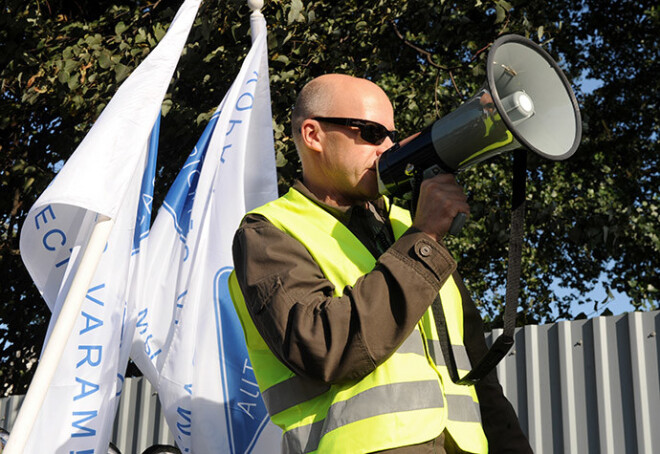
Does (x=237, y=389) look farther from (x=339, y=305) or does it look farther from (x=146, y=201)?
(x=339, y=305)

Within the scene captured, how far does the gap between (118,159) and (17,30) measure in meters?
3.56

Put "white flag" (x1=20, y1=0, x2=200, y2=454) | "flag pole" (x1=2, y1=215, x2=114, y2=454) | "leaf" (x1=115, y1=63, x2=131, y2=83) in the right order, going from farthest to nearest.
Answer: "leaf" (x1=115, y1=63, x2=131, y2=83) < "white flag" (x1=20, y1=0, x2=200, y2=454) < "flag pole" (x1=2, y1=215, x2=114, y2=454)

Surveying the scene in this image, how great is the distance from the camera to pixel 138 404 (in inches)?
220

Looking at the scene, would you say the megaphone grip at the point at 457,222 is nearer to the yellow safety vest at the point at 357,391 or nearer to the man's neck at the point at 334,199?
the yellow safety vest at the point at 357,391

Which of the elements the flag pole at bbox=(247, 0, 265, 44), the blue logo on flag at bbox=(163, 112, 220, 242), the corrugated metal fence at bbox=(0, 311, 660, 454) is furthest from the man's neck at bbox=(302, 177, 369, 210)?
the corrugated metal fence at bbox=(0, 311, 660, 454)

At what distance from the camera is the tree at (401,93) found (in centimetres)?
517

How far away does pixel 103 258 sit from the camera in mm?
2838

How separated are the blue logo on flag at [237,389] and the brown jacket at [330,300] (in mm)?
1182

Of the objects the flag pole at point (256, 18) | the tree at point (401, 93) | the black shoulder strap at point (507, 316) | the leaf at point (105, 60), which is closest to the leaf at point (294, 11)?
the tree at point (401, 93)

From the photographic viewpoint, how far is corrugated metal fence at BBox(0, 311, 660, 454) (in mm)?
3889

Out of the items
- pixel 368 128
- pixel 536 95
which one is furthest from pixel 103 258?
pixel 536 95

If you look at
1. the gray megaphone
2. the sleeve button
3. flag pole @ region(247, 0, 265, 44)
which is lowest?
the sleeve button

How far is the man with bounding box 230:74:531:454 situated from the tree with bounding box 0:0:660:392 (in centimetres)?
267

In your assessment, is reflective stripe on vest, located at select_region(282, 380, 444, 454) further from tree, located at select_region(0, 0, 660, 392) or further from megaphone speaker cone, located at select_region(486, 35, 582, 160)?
tree, located at select_region(0, 0, 660, 392)
